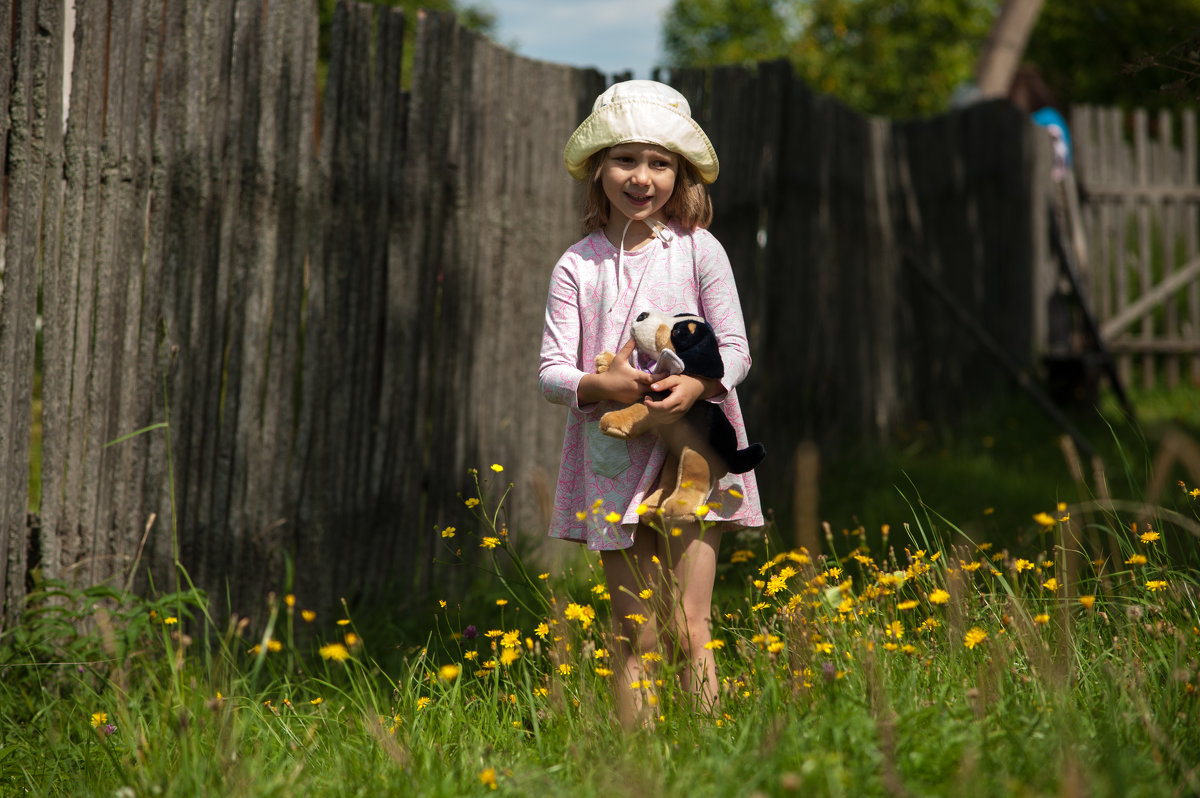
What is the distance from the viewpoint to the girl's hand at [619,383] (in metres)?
2.48

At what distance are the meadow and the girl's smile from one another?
76 centimetres

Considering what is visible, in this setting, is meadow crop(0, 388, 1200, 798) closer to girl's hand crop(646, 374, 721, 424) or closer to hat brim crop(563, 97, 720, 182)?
girl's hand crop(646, 374, 721, 424)

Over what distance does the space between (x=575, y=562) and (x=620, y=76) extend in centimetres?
200

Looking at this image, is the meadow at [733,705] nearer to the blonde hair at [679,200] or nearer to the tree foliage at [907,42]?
the blonde hair at [679,200]

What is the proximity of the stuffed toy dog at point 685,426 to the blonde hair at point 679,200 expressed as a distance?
34cm

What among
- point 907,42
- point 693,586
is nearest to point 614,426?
point 693,586

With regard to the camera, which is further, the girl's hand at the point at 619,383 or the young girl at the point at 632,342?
the young girl at the point at 632,342

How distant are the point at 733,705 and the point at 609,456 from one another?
2.13ft

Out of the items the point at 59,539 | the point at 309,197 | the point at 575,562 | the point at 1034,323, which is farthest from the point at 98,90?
the point at 1034,323

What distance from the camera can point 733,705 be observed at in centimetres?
238

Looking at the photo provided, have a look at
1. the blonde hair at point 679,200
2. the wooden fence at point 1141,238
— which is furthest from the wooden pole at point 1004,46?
the blonde hair at point 679,200

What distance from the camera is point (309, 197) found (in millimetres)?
3707

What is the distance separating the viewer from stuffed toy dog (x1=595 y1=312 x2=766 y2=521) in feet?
8.13

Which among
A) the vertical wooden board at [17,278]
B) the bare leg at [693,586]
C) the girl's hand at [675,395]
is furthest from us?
the vertical wooden board at [17,278]
